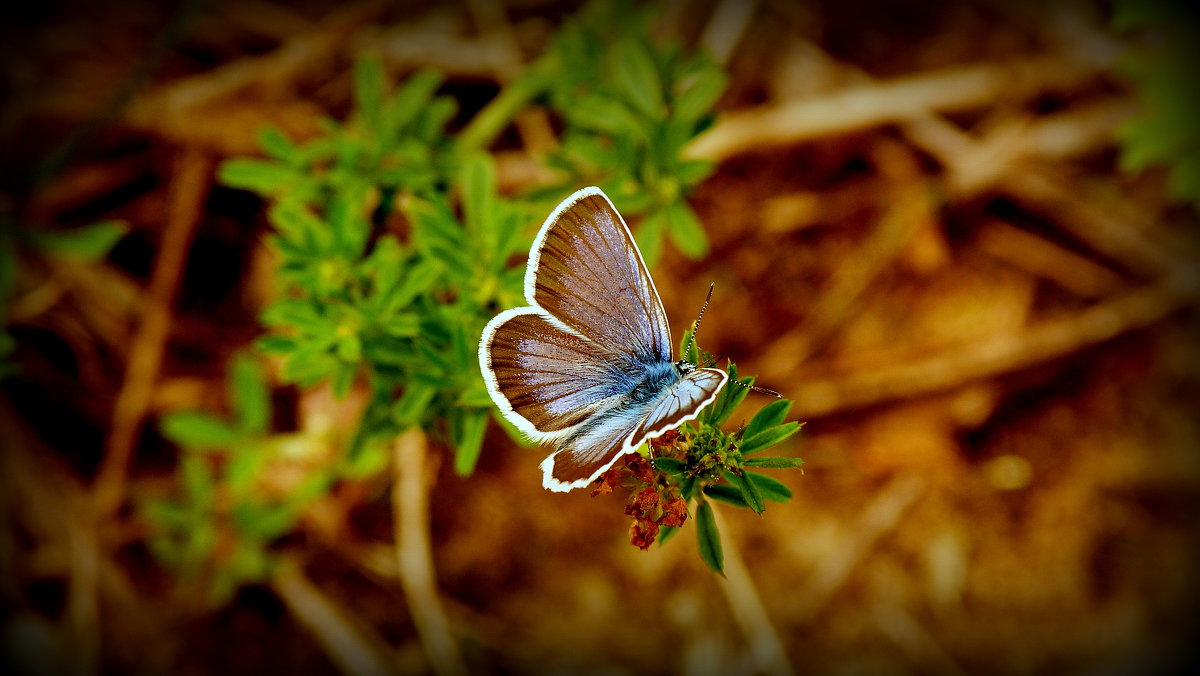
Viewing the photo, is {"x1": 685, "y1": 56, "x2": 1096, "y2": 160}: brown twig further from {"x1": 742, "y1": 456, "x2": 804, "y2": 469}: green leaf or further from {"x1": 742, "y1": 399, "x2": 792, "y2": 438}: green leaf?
{"x1": 742, "y1": 456, "x2": 804, "y2": 469}: green leaf

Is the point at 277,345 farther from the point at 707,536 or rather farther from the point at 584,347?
the point at 707,536

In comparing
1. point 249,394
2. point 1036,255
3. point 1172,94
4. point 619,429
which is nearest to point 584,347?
point 619,429

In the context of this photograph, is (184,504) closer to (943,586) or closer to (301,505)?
(301,505)

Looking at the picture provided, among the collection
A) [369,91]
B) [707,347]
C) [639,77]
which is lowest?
[707,347]

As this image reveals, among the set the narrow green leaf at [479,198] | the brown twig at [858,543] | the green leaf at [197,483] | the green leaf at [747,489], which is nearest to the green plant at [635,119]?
the narrow green leaf at [479,198]

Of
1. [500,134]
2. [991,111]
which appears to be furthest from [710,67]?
[991,111]

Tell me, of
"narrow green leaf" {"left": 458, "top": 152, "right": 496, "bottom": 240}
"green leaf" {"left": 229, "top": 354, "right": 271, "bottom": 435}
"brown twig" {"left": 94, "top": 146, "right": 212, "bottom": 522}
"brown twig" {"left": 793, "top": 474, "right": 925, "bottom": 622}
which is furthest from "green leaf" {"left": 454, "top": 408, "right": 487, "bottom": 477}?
"brown twig" {"left": 793, "top": 474, "right": 925, "bottom": 622}
